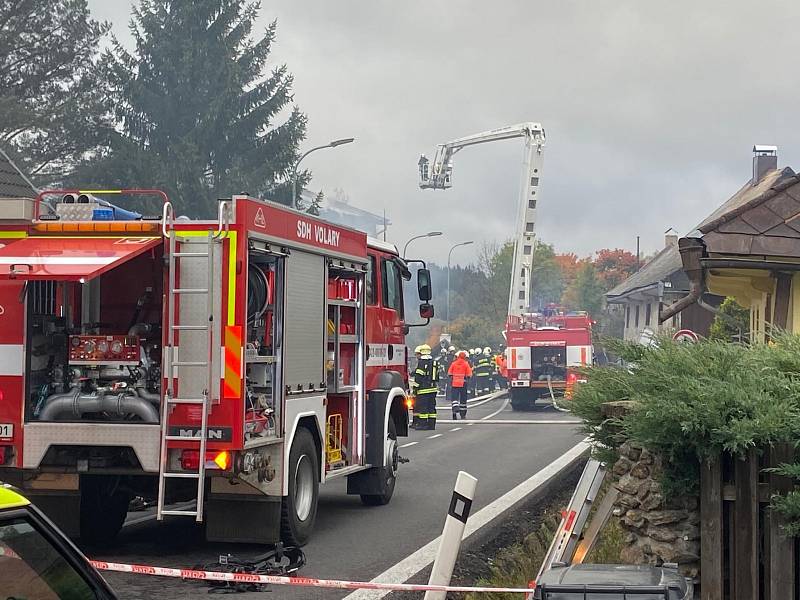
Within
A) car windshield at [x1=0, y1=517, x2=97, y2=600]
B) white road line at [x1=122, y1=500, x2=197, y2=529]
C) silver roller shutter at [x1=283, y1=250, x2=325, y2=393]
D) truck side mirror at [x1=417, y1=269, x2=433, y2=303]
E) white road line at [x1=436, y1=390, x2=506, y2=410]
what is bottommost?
white road line at [x1=436, y1=390, x2=506, y2=410]

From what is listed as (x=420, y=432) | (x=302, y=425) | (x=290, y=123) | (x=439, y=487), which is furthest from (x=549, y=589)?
(x=290, y=123)

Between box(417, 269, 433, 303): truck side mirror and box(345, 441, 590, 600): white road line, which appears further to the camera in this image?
box(417, 269, 433, 303): truck side mirror

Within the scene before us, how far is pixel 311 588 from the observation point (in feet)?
27.3

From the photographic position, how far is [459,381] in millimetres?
27484

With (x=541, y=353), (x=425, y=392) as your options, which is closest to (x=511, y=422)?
(x=425, y=392)

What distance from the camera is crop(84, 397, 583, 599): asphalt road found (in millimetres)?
8656

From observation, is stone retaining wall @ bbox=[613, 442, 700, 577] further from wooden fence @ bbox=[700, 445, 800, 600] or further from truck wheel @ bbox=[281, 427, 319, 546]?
truck wheel @ bbox=[281, 427, 319, 546]

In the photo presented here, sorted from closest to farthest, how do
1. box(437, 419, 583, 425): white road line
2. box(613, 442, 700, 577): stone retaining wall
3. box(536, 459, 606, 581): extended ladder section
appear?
1. box(613, 442, 700, 577): stone retaining wall
2. box(536, 459, 606, 581): extended ladder section
3. box(437, 419, 583, 425): white road line

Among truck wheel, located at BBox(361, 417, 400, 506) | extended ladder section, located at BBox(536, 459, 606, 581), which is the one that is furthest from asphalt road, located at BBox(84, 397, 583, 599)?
extended ladder section, located at BBox(536, 459, 606, 581)

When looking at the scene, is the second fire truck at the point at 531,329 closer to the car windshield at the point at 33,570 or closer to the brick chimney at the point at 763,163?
the brick chimney at the point at 763,163

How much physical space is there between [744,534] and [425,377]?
17.7 m

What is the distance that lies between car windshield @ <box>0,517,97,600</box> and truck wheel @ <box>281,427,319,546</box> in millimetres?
6292

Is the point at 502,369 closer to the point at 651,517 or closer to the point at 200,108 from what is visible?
the point at 200,108

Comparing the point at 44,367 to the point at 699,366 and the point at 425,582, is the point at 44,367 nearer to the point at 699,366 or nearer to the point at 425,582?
the point at 425,582
